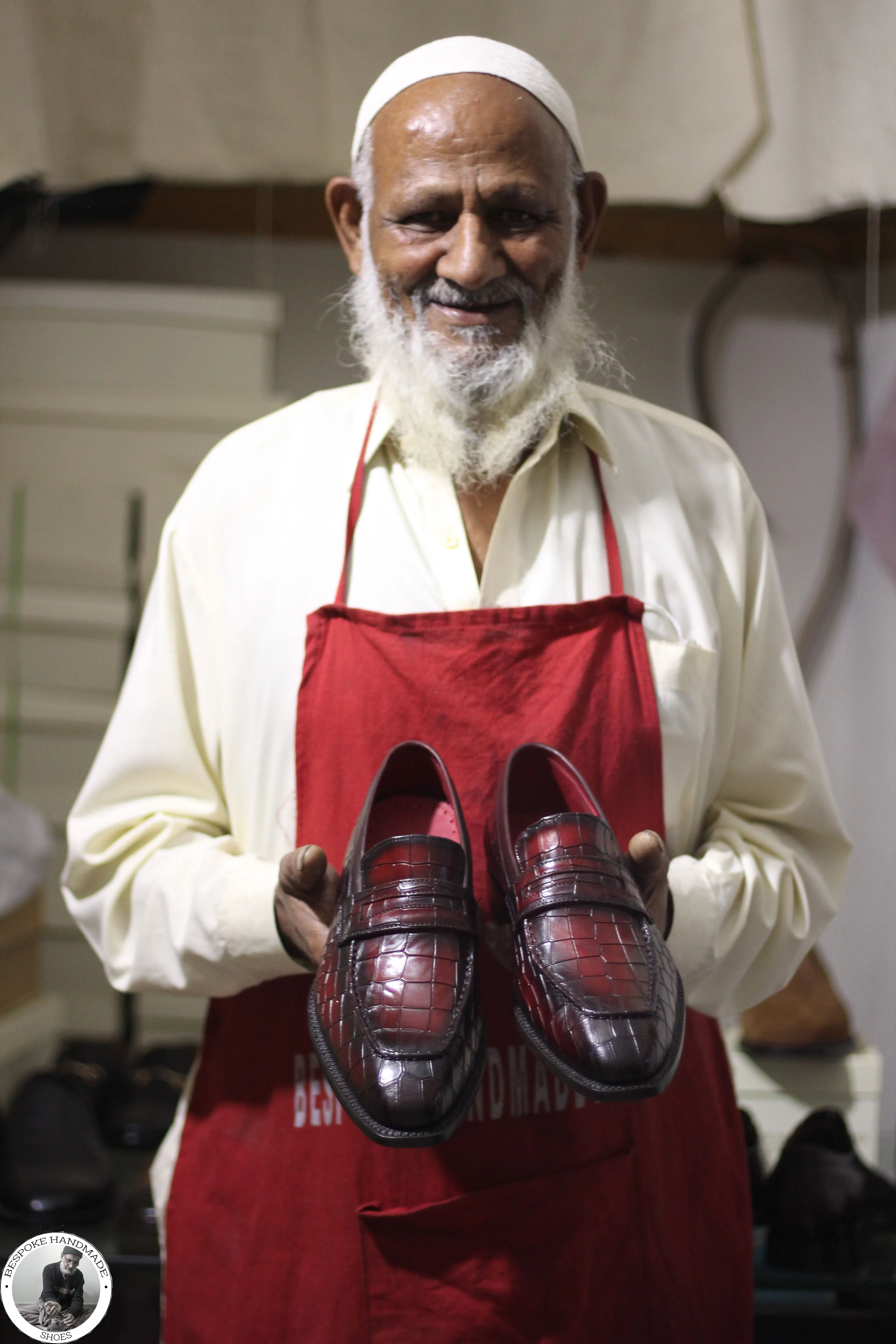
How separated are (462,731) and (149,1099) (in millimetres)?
740

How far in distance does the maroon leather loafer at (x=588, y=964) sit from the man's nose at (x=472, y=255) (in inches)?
12.3

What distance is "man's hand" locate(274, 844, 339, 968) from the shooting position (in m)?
0.57

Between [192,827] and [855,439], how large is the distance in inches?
23.0

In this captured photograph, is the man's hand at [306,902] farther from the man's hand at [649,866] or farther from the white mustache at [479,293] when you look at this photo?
the white mustache at [479,293]

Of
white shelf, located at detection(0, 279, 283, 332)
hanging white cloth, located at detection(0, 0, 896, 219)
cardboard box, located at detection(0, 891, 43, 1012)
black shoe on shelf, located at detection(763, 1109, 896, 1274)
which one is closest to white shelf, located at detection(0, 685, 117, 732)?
cardboard box, located at detection(0, 891, 43, 1012)

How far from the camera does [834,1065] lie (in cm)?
96

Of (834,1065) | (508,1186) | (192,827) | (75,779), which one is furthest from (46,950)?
(834,1065)

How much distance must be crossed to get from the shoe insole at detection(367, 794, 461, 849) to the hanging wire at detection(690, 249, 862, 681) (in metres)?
0.31

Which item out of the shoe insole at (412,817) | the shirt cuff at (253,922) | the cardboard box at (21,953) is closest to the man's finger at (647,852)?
the shoe insole at (412,817)

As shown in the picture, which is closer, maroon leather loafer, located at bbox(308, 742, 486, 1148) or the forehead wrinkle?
maroon leather loafer, located at bbox(308, 742, 486, 1148)

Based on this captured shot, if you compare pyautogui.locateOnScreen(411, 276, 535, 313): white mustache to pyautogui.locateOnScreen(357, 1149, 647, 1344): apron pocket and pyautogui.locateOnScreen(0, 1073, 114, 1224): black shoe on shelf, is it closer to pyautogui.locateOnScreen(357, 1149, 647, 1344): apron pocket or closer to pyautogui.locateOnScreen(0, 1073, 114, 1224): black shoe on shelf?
pyautogui.locateOnScreen(357, 1149, 647, 1344): apron pocket

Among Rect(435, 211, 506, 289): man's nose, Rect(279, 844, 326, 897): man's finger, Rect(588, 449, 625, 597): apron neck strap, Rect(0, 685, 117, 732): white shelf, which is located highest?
Rect(435, 211, 506, 289): man's nose

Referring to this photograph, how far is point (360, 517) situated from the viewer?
75cm

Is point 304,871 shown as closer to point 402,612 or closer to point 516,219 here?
point 402,612
